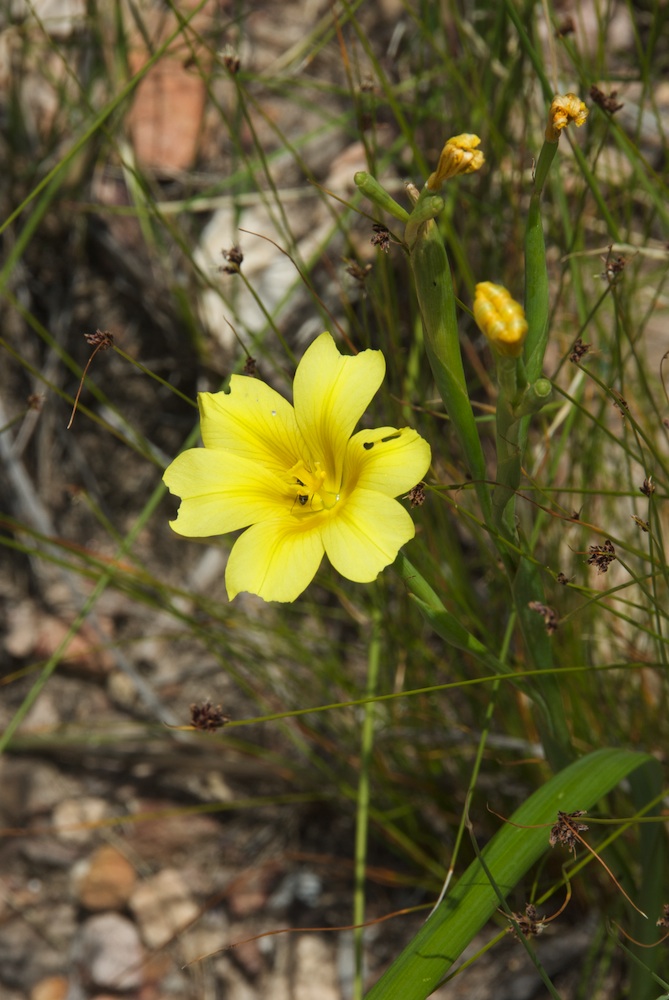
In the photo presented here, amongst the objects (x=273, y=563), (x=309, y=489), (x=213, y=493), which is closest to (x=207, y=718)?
(x=273, y=563)

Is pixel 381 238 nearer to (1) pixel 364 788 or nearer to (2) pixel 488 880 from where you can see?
(2) pixel 488 880

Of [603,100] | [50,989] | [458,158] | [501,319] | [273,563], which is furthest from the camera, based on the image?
A: [50,989]

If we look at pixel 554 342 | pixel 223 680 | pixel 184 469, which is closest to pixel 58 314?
pixel 223 680

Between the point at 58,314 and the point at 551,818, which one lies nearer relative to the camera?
the point at 551,818

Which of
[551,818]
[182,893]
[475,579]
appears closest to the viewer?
[551,818]

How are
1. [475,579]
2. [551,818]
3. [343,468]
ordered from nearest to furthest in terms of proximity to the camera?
[551,818] → [343,468] → [475,579]

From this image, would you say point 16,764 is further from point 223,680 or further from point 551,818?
point 551,818

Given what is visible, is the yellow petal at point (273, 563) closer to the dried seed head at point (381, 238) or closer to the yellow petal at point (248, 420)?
the yellow petal at point (248, 420)
